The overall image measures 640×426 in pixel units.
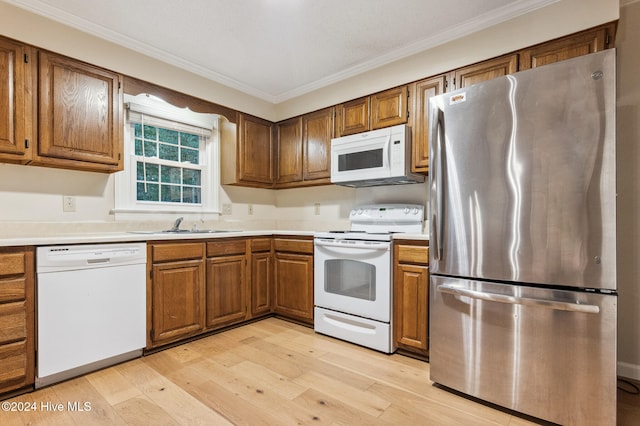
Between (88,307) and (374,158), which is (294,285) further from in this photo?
(88,307)

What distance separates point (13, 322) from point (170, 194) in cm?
163

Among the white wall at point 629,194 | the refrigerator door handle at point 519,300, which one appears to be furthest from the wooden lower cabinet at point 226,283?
the white wall at point 629,194

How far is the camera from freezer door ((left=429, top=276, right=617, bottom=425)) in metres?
1.50

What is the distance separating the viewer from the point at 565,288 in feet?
5.17

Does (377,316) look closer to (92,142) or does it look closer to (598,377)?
(598,377)

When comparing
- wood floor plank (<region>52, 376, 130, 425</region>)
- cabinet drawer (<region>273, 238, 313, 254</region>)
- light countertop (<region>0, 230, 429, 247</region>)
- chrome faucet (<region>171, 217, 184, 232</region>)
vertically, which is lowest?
wood floor plank (<region>52, 376, 130, 425</region>)

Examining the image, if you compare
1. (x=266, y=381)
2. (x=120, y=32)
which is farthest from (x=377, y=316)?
(x=120, y=32)

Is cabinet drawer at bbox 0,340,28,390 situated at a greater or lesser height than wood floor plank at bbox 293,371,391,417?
greater

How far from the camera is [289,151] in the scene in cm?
369

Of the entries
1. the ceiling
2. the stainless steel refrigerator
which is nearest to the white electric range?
the stainless steel refrigerator

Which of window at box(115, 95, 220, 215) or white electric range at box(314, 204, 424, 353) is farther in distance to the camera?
window at box(115, 95, 220, 215)

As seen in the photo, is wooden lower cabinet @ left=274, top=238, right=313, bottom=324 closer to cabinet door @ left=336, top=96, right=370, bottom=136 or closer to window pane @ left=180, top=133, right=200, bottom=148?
cabinet door @ left=336, top=96, right=370, bottom=136

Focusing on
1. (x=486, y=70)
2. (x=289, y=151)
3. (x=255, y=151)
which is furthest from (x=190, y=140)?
(x=486, y=70)

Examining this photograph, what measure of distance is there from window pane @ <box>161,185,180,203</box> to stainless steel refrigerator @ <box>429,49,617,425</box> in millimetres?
2479
